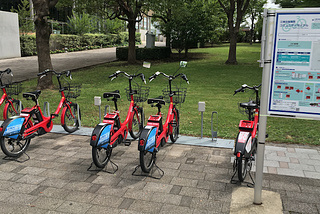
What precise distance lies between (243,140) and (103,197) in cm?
215

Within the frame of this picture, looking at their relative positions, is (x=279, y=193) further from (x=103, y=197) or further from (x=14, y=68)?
(x=14, y=68)

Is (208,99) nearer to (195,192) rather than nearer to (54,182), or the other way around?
(195,192)

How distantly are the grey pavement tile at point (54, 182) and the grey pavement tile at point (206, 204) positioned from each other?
199 centimetres

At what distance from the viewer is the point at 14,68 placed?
62.3ft

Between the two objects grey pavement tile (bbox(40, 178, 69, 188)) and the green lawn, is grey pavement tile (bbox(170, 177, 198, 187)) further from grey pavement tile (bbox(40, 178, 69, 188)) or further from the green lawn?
the green lawn

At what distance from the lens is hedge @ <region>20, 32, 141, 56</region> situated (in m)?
26.9

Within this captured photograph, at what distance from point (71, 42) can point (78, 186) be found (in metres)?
31.2

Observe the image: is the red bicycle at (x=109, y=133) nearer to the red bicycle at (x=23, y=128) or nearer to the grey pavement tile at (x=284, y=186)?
the red bicycle at (x=23, y=128)

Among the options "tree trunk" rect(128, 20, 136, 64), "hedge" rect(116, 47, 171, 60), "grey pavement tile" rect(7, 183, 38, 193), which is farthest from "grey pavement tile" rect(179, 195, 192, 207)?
"hedge" rect(116, 47, 171, 60)

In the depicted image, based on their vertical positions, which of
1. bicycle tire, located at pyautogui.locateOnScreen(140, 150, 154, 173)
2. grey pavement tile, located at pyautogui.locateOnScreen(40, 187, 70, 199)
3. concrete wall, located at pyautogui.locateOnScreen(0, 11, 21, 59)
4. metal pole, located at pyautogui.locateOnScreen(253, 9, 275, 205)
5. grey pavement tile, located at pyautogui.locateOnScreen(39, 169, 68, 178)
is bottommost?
grey pavement tile, located at pyautogui.locateOnScreen(40, 187, 70, 199)

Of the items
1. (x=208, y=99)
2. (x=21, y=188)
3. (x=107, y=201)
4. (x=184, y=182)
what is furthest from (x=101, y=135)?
(x=208, y=99)

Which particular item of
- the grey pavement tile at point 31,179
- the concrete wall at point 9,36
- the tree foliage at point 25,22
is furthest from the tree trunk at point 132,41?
the grey pavement tile at point 31,179

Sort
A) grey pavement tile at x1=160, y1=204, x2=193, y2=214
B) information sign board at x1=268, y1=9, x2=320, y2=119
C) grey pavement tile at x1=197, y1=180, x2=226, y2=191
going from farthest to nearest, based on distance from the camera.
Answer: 1. grey pavement tile at x1=197, y1=180, x2=226, y2=191
2. grey pavement tile at x1=160, y1=204, x2=193, y2=214
3. information sign board at x1=268, y1=9, x2=320, y2=119

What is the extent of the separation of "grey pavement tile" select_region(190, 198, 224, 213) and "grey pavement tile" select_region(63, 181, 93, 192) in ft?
5.20
